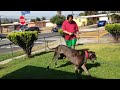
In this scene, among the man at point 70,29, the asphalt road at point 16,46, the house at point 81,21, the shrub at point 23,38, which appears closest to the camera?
the man at point 70,29

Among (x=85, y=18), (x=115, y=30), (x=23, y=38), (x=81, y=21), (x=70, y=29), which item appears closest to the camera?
(x=70, y=29)

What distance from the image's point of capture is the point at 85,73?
859cm

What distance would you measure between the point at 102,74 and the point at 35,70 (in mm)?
2473

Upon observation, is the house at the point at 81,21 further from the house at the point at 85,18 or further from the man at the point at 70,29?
the man at the point at 70,29

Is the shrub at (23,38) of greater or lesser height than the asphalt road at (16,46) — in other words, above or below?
above

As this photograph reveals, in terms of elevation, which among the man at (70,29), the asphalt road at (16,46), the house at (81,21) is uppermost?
the man at (70,29)

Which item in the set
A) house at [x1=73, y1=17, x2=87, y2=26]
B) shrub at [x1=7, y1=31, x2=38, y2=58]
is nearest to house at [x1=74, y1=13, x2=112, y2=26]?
house at [x1=73, y1=17, x2=87, y2=26]

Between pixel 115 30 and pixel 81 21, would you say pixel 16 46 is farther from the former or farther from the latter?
pixel 81 21

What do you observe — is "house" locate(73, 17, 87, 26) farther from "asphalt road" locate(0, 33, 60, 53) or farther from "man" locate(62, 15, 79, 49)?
"man" locate(62, 15, 79, 49)

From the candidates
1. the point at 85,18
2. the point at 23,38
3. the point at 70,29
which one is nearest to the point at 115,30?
the point at 23,38

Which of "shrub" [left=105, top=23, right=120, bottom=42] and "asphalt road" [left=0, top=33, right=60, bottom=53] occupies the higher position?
"shrub" [left=105, top=23, right=120, bottom=42]

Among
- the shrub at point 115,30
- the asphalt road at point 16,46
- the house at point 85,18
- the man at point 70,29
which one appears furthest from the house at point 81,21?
the man at point 70,29
